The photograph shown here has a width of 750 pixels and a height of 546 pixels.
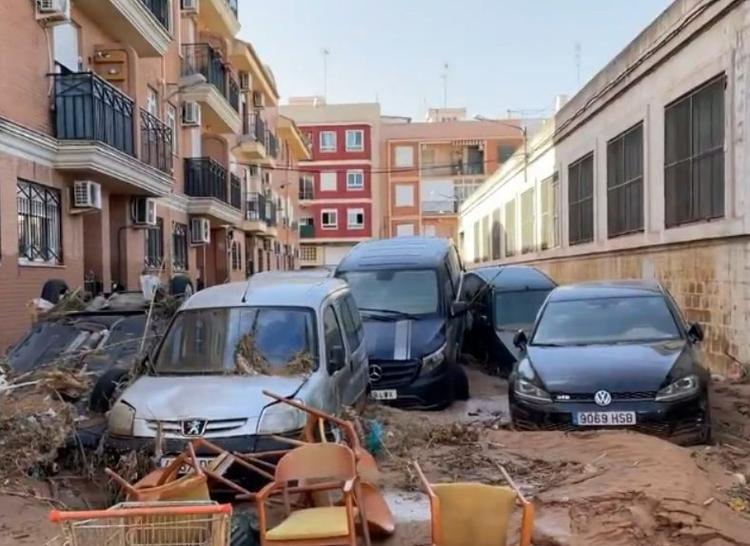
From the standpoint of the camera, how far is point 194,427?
19.8 ft

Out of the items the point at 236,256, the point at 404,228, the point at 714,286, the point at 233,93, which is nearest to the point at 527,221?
the point at 236,256

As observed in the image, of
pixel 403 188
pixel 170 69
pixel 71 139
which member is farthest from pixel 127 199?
pixel 403 188

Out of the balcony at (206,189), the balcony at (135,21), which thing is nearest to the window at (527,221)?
the balcony at (206,189)

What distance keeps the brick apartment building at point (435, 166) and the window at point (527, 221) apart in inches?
1225

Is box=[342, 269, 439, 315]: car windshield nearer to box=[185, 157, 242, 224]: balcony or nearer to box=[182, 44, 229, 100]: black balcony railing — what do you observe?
box=[185, 157, 242, 224]: balcony

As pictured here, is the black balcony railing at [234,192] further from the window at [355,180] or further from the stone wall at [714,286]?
the window at [355,180]

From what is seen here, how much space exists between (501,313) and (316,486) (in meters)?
9.53

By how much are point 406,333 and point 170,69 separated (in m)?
15.4

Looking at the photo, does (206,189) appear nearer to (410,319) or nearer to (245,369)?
(410,319)

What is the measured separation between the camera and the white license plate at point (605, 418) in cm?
735

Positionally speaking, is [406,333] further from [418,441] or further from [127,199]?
[127,199]

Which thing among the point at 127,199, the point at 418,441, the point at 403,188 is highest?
the point at 403,188

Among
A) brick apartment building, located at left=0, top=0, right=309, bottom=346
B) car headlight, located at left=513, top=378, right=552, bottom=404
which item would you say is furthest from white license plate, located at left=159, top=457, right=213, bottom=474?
brick apartment building, located at left=0, top=0, right=309, bottom=346

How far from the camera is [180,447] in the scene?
19.5 feet
